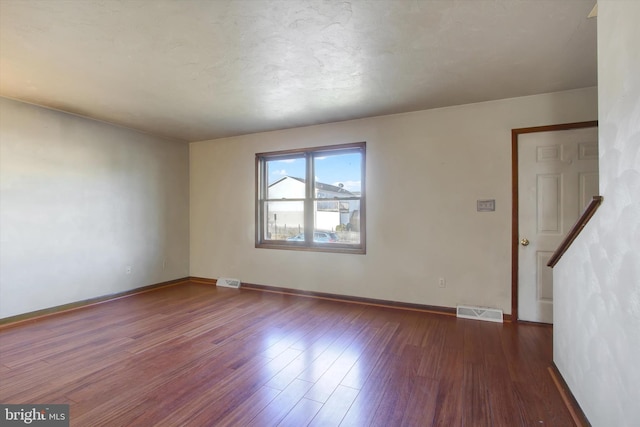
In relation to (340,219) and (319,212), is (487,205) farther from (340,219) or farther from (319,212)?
(319,212)

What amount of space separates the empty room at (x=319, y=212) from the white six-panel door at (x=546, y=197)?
23 millimetres

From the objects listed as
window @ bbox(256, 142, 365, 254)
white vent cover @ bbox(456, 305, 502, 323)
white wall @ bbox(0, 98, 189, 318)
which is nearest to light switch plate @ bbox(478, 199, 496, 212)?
white vent cover @ bbox(456, 305, 502, 323)

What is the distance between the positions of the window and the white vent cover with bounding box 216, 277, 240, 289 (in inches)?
30.4

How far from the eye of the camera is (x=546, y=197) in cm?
329

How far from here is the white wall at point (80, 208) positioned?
3383 millimetres

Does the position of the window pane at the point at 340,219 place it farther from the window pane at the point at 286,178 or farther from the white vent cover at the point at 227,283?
the white vent cover at the point at 227,283

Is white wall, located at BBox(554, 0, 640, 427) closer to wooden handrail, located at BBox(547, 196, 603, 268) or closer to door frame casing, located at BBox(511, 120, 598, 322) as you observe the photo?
wooden handrail, located at BBox(547, 196, 603, 268)

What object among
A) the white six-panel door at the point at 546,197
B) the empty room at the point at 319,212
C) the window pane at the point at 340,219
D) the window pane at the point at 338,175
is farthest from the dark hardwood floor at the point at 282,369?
the window pane at the point at 338,175

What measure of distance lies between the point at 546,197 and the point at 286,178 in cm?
347

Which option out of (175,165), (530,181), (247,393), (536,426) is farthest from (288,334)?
(175,165)

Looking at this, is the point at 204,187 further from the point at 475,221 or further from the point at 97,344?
the point at 475,221

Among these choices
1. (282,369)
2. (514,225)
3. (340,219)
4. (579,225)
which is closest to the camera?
(579,225)

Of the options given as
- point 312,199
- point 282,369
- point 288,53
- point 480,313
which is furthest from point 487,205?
point 282,369

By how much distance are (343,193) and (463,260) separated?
182 cm
